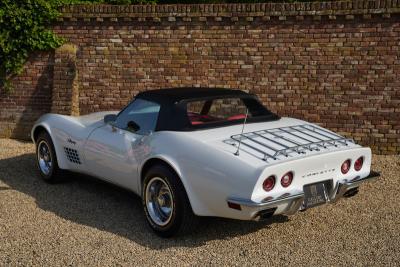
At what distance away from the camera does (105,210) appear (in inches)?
210

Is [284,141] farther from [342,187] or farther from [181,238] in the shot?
[181,238]

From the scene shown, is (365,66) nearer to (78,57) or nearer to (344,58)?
(344,58)

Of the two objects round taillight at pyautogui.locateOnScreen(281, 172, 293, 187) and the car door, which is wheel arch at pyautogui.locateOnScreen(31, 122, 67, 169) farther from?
round taillight at pyautogui.locateOnScreen(281, 172, 293, 187)

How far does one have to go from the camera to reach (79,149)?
224 inches

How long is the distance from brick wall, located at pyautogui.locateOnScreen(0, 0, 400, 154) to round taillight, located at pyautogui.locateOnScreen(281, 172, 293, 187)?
4.06 meters

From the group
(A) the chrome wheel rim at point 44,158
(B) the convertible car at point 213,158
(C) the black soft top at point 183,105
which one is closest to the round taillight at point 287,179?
(B) the convertible car at point 213,158

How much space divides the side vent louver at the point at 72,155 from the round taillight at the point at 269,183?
2612 millimetres

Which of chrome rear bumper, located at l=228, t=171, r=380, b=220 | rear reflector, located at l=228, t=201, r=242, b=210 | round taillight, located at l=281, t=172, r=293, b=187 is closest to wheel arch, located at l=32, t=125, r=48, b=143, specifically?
rear reflector, located at l=228, t=201, r=242, b=210

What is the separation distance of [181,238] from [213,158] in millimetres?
900

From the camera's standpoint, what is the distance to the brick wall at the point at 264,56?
25.0 ft

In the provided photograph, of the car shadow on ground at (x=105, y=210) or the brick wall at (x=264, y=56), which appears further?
the brick wall at (x=264, y=56)

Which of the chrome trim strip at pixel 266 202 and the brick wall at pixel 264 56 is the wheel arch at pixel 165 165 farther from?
the brick wall at pixel 264 56

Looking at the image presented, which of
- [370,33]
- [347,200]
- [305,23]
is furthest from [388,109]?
[347,200]

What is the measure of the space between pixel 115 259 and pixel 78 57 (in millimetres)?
5522
